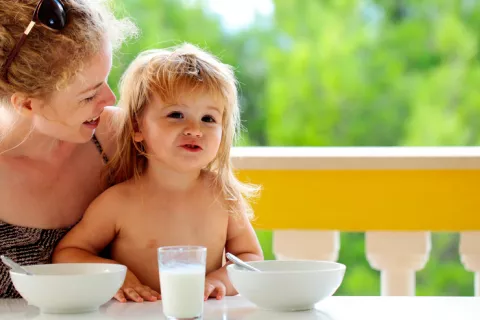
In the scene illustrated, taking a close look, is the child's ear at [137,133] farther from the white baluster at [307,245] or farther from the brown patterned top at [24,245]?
the white baluster at [307,245]

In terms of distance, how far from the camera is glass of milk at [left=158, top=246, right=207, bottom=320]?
3.65 feet

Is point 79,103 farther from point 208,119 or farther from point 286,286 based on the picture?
point 286,286

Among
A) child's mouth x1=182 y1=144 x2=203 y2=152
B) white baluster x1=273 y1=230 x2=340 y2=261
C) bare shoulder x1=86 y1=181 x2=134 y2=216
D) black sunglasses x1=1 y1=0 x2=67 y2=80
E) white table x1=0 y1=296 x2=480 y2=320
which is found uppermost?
black sunglasses x1=1 y1=0 x2=67 y2=80

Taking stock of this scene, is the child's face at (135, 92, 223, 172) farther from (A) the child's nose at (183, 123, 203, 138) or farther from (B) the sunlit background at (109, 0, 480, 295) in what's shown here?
(B) the sunlit background at (109, 0, 480, 295)

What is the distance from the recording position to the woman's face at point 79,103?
1.44m

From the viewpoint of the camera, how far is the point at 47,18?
4.48ft

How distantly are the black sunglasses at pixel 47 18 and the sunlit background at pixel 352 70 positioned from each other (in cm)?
711

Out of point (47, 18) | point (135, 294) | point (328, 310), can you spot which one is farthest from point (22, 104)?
point (328, 310)

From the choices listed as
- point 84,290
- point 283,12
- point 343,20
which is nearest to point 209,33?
point 283,12

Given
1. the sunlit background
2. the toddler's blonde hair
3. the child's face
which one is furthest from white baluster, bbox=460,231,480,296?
the sunlit background

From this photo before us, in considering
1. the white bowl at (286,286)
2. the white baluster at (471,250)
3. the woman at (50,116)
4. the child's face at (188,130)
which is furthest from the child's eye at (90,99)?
the white baluster at (471,250)

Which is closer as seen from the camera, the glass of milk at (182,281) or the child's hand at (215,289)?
the glass of milk at (182,281)

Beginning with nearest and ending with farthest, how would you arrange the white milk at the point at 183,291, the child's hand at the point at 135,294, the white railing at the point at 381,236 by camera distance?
the white milk at the point at 183,291 → the child's hand at the point at 135,294 → the white railing at the point at 381,236

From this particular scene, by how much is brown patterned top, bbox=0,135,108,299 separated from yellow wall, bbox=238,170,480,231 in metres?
0.59
